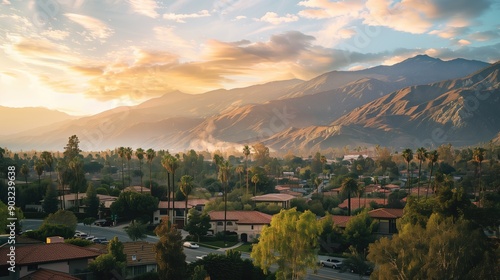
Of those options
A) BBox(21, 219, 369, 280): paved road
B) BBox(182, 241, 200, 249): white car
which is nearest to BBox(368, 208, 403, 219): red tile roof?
BBox(21, 219, 369, 280): paved road

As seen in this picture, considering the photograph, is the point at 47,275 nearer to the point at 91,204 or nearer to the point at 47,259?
the point at 47,259

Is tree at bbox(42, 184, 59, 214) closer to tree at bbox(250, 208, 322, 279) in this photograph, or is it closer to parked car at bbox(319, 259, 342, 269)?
parked car at bbox(319, 259, 342, 269)

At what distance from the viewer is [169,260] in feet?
134

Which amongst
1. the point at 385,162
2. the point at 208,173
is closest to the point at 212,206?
the point at 208,173

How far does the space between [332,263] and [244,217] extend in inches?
994

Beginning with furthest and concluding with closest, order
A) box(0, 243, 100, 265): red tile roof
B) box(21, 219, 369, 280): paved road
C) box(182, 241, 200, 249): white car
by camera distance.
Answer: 1. box(182, 241, 200, 249): white car
2. box(21, 219, 369, 280): paved road
3. box(0, 243, 100, 265): red tile roof

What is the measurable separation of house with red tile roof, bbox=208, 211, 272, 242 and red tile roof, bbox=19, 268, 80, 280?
43.2 m

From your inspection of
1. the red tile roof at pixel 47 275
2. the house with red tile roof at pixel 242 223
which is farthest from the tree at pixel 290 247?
the house with red tile roof at pixel 242 223

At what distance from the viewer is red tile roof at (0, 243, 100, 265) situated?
132 ft

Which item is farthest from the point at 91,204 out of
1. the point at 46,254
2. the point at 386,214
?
the point at 386,214

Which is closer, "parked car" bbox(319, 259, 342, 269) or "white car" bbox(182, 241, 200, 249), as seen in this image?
"parked car" bbox(319, 259, 342, 269)

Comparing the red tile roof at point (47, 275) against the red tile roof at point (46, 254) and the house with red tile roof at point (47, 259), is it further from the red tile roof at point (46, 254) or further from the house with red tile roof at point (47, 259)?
the red tile roof at point (46, 254)

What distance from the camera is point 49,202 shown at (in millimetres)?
97188

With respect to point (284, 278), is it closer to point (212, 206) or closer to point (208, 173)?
point (212, 206)
